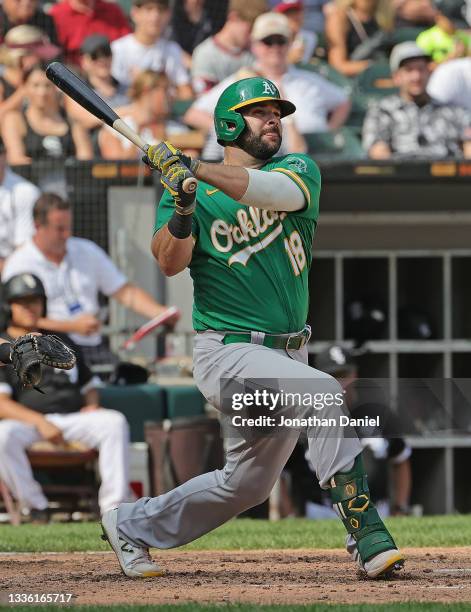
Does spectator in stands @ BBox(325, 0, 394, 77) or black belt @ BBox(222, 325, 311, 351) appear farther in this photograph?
spectator in stands @ BBox(325, 0, 394, 77)

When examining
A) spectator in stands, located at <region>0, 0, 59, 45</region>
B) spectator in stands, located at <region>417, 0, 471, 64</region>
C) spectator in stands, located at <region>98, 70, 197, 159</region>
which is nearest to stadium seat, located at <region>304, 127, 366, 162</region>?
spectator in stands, located at <region>98, 70, 197, 159</region>

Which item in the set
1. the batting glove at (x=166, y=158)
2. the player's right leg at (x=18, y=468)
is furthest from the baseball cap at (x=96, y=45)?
the batting glove at (x=166, y=158)

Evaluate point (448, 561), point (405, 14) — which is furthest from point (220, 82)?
point (448, 561)

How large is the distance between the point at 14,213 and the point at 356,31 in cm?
417

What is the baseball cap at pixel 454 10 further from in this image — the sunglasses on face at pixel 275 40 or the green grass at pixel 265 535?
the green grass at pixel 265 535

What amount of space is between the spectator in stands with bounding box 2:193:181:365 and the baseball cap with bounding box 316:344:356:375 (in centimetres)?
147

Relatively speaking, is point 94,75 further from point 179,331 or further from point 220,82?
point 179,331

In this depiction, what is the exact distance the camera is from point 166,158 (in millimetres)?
4359

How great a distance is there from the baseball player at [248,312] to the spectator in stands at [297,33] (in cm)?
723

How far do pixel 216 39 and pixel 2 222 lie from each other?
295cm

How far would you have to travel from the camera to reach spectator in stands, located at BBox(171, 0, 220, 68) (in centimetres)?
1197

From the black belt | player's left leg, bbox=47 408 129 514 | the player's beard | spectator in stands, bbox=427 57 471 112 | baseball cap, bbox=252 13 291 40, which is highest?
baseball cap, bbox=252 13 291 40

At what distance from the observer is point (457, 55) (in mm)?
12164
